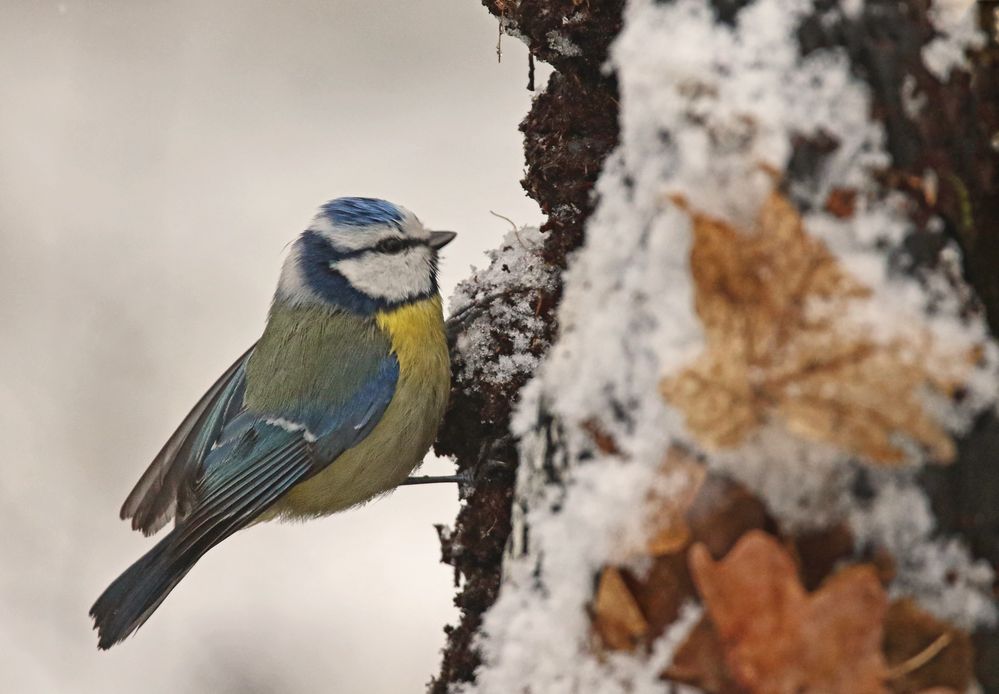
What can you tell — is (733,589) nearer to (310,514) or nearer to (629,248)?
(629,248)

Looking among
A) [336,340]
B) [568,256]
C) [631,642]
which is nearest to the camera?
[631,642]

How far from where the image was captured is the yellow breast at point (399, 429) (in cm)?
209

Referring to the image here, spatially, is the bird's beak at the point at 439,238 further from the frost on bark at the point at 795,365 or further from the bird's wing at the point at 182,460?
the frost on bark at the point at 795,365

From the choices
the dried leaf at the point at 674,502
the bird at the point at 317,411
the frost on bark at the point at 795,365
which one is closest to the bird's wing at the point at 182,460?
the bird at the point at 317,411

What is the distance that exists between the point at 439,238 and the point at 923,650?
62.5 inches

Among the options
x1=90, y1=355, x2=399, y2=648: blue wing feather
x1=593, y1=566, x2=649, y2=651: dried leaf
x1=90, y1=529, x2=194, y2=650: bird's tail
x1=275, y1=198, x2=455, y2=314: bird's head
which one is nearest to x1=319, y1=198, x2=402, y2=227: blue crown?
x1=275, y1=198, x2=455, y2=314: bird's head

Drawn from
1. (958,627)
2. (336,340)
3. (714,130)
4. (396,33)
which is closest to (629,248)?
(714,130)

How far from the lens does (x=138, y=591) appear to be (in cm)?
211

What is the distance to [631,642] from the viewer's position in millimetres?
1024

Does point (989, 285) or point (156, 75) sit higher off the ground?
point (156, 75)

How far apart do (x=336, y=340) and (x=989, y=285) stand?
1.50 meters

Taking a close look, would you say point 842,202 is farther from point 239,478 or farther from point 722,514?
point 239,478

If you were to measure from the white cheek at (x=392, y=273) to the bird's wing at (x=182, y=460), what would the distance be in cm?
31

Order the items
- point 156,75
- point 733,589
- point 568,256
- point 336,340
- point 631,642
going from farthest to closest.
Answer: point 156,75 → point 336,340 → point 568,256 → point 631,642 → point 733,589
